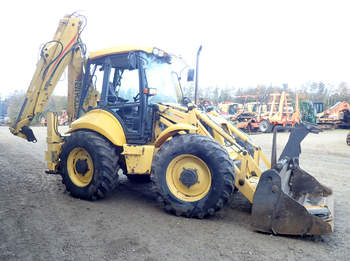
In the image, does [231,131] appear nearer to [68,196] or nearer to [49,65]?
[68,196]

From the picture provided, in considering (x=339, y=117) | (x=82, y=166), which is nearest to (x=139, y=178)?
(x=82, y=166)

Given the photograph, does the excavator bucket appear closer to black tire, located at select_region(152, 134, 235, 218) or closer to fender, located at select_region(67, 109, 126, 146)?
black tire, located at select_region(152, 134, 235, 218)

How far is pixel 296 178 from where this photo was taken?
479 cm

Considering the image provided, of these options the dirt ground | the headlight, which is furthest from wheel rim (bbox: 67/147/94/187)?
the headlight

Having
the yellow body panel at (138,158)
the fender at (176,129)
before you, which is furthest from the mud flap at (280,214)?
the yellow body panel at (138,158)

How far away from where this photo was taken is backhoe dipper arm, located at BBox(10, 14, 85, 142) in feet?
19.2

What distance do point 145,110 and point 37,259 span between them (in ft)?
8.64

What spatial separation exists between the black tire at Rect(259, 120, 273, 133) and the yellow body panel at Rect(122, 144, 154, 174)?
53.9ft

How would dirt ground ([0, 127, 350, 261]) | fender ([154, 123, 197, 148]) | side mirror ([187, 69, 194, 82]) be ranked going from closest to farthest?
dirt ground ([0, 127, 350, 261]) → fender ([154, 123, 197, 148]) → side mirror ([187, 69, 194, 82])

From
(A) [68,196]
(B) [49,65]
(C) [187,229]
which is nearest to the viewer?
(C) [187,229]

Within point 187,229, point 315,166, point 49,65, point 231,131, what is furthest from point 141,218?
point 315,166

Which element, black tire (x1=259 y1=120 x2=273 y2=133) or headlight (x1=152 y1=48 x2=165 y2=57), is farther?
black tire (x1=259 y1=120 x2=273 y2=133)

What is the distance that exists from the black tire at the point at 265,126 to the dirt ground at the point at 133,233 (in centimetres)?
1440

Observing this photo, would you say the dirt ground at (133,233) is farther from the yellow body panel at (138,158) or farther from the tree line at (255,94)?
the tree line at (255,94)
